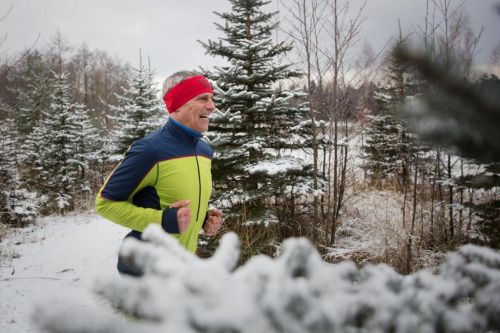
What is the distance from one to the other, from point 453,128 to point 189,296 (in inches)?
23.1

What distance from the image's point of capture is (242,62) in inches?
203

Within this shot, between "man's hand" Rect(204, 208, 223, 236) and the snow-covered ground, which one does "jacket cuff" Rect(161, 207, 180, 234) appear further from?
the snow-covered ground

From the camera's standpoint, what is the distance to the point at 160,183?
1957 millimetres

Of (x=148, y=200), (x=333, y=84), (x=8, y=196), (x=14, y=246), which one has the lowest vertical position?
(x=14, y=246)

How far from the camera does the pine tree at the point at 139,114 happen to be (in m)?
8.48

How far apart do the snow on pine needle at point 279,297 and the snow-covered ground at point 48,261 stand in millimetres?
3173

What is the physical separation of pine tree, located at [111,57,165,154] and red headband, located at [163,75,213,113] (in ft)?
20.7

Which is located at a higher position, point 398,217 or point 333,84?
point 333,84

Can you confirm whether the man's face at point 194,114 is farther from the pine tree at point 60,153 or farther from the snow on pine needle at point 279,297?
the pine tree at point 60,153

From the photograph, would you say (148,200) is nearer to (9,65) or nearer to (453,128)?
(453,128)

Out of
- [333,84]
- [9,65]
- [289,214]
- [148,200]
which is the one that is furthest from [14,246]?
[333,84]

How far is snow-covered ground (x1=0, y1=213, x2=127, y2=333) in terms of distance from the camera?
3.99m

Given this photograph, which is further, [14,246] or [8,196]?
[8,196]

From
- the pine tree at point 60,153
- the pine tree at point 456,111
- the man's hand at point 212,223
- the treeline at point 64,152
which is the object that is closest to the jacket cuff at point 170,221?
the man's hand at point 212,223
